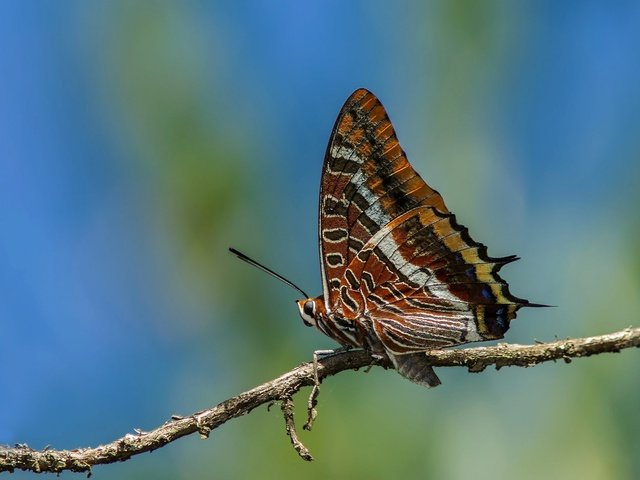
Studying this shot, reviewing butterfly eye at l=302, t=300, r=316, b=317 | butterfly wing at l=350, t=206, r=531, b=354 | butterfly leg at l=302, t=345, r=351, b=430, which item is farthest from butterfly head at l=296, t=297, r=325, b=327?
butterfly leg at l=302, t=345, r=351, b=430

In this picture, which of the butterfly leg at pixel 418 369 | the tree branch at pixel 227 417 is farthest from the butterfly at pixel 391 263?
the tree branch at pixel 227 417

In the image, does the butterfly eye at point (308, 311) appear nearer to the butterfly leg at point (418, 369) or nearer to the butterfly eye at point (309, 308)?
the butterfly eye at point (309, 308)

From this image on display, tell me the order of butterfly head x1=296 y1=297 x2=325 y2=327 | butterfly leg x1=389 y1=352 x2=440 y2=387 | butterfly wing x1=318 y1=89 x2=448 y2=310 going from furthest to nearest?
butterfly wing x1=318 y1=89 x2=448 y2=310 < butterfly head x1=296 y1=297 x2=325 y2=327 < butterfly leg x1=389 y1=352 x2=440 y2=387

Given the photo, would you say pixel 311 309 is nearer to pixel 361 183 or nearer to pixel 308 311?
pixel 308 311

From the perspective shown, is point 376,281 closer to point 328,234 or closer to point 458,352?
point 328,234

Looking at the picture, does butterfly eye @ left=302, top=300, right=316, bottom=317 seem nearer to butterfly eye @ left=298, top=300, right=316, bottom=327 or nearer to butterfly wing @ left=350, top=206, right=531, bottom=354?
butterfly eye @ left=298, top=300, right=316, bottom=327

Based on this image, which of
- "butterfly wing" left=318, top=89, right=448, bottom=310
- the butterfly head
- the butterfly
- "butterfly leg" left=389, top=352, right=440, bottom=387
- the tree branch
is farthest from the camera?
"butterfly wing" left=318, top=89, right=448, bottom=310

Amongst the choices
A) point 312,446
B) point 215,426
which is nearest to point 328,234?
point 215,426
